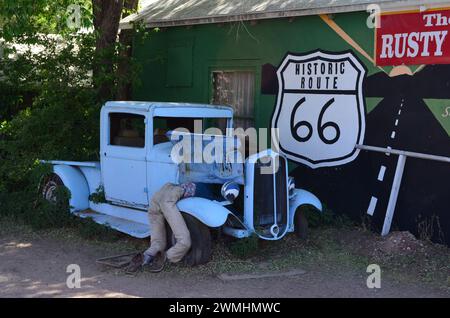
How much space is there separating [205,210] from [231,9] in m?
4.50

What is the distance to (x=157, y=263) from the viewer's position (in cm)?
689

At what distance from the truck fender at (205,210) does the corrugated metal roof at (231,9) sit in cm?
336

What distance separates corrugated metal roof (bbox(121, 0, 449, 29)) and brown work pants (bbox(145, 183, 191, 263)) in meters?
3.43

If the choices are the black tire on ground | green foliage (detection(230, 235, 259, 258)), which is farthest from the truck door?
the black tire on ground

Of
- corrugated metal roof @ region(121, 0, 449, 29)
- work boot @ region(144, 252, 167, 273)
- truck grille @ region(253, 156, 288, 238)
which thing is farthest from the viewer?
corrugated metal roof @ region(121, 0, 449, 29)

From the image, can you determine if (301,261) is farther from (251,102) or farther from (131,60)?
(131,60)

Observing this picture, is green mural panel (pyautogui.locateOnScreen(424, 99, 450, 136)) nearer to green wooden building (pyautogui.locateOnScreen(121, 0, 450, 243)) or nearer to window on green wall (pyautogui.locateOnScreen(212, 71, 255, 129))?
green wooden building (pyautogui.locateOnScreen(121, 0, 450, 243))

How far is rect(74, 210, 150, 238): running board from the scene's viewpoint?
7.54 meters

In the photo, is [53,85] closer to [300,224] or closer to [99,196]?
[99,196]

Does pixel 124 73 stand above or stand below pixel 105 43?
below

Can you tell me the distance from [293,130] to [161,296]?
4.11m

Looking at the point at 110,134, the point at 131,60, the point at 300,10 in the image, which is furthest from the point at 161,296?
the point at 131,60

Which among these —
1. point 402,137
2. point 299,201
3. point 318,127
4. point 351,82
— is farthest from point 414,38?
point 299,201

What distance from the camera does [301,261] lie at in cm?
724
